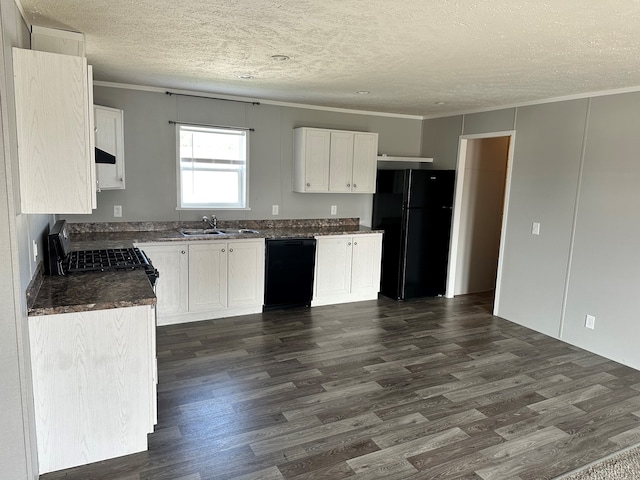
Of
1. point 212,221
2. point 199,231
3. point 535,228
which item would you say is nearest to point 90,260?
point 199,231

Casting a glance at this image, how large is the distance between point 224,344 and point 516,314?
3227 mm

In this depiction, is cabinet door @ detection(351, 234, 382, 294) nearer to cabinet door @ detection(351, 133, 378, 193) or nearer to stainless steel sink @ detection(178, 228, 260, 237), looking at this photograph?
cabinet door @ detection(351, 133, 378, 193)

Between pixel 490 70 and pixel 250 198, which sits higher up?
pixel 490 70

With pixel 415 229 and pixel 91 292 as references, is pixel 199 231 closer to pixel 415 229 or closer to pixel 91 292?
pixel 91 292

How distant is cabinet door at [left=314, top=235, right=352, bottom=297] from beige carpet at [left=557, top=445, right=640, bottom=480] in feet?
10.4

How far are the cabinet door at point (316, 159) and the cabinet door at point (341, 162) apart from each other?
7cm

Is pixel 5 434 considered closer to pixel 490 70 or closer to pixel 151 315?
pixel 151 315

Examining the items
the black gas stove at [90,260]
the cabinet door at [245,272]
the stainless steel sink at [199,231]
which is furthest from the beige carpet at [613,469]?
the stainless steel sink at [199,231]

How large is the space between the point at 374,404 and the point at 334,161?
3132mm

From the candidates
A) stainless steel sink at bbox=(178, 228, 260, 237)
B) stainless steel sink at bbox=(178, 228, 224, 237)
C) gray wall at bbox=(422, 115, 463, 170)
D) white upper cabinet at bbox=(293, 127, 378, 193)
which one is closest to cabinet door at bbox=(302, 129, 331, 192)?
white upper cabinet at bbox=(293, 127, 378, 193)

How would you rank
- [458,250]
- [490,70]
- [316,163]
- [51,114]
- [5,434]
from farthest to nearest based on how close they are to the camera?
[458,250], [316,163], [490,70], [51,114], [5,434]

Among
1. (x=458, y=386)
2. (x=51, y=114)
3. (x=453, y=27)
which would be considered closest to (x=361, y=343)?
(x=458, y=386)

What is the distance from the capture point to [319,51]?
281 cm

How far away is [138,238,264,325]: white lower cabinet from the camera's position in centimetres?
423
